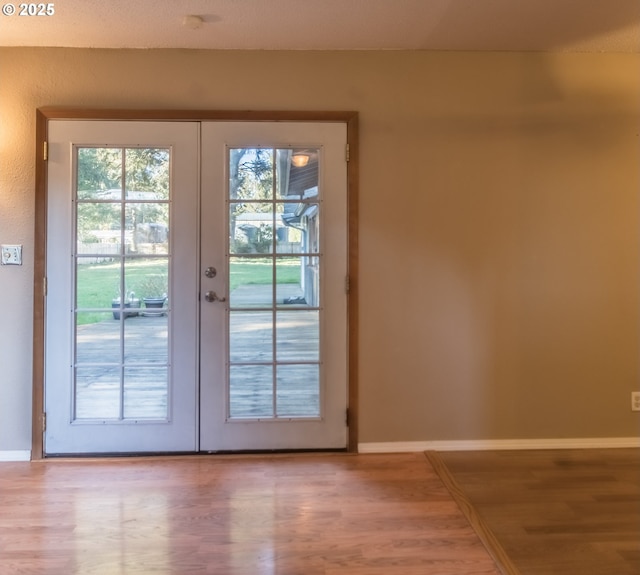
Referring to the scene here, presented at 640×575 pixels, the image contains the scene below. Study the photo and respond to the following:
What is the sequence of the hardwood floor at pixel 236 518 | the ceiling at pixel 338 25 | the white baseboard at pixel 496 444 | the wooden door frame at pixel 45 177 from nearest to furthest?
the hardwood floor at pixel 236 518 < the ceiling at pixel 338 25 < the wooden door frame at pixel 45 177 < the white baseboard at pixel 496 444

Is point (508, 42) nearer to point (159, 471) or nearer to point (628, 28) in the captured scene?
point (628, 28)

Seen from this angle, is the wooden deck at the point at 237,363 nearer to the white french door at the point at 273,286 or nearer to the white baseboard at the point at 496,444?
the white french door at the point at 273,286

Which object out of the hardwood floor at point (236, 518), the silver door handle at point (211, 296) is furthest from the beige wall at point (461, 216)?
the silver door handle at point (211, 296)

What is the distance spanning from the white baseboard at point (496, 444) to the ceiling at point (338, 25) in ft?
7.39

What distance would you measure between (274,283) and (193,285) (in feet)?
1.48

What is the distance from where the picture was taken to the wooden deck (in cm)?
263

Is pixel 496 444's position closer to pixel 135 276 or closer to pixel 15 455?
pixel 135 276

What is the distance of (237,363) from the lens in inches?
104

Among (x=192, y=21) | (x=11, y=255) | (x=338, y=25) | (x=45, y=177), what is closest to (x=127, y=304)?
(x=11, y=255)

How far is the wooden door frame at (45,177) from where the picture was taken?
2.57m

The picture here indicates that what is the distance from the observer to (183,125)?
260cm

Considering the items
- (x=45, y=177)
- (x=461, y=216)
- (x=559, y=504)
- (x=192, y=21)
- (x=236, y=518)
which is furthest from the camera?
(x=461, y=216)

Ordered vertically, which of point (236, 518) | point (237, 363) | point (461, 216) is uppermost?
point (461, 216)

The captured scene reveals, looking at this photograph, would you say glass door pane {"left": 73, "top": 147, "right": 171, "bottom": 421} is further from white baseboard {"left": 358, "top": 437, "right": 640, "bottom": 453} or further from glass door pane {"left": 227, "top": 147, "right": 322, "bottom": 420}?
white baseboard {"left": 358, "top": 437, "right": 640, "bottom": 453}
